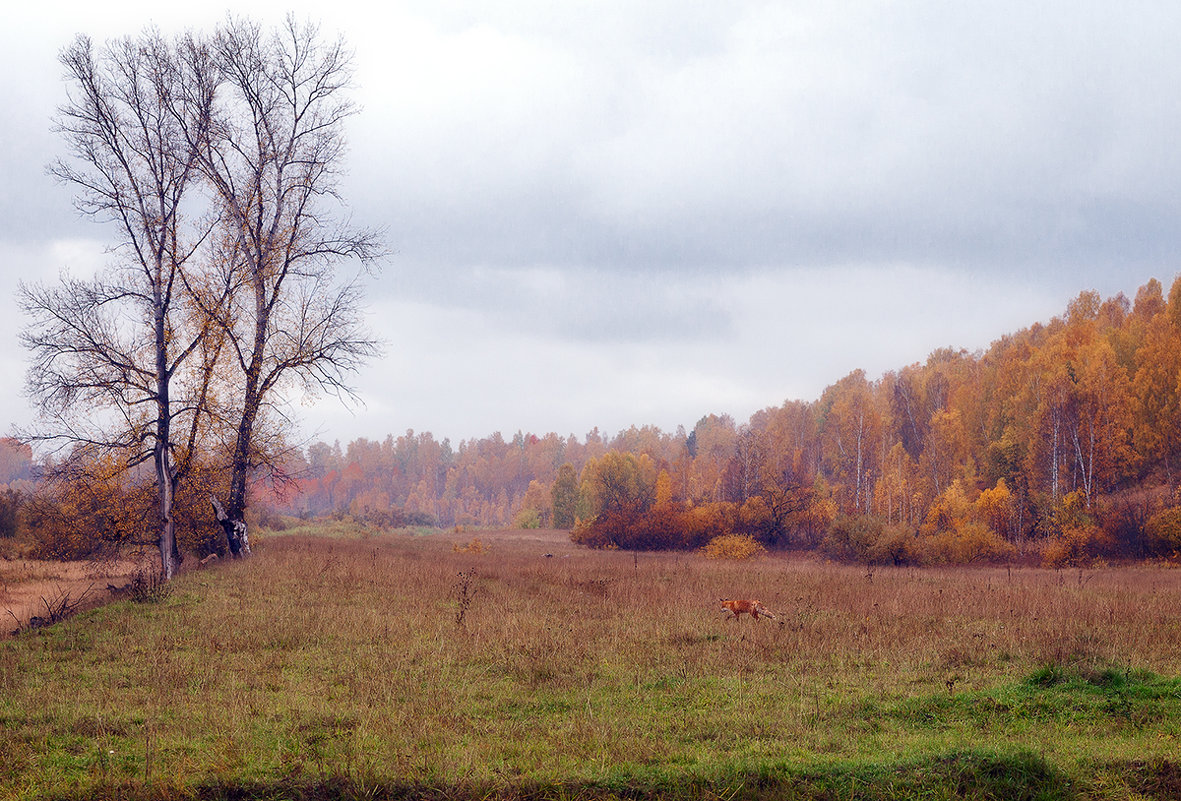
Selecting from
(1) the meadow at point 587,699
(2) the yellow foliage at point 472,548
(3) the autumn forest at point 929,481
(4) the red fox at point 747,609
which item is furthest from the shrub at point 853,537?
(4) the red fox at point 747,609

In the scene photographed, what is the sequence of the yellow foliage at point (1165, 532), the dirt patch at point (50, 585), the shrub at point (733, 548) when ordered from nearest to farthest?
the dirt patch at point (50, 585) < the yellow foliage at point (1165, 532) < the shrub at point (733, 548)

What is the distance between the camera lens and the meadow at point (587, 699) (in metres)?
6.49

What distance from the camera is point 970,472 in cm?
6581

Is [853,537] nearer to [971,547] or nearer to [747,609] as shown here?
[971,547]

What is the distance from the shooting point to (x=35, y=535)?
1355 inches

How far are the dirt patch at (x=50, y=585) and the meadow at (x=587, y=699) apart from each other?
240cm

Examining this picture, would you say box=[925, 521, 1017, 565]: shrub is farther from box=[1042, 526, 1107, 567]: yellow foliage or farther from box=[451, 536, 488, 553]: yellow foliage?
box=[451, 536, 488, 553]: yellow foliage

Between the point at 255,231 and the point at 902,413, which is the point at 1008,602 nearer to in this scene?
the point at 255,231

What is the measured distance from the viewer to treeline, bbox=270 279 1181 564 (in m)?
41.2

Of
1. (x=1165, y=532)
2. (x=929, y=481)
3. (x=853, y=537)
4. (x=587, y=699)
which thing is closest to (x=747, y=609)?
(x=587, y=699)

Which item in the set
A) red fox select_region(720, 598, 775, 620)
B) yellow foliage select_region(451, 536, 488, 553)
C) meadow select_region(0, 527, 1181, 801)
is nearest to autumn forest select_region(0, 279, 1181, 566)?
yellow foliage select_region(451, 536, 488, 553)

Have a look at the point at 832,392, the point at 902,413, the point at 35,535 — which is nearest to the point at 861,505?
the point at 902,413

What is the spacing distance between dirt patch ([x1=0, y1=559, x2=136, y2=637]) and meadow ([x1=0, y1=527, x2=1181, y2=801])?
7.87 ft

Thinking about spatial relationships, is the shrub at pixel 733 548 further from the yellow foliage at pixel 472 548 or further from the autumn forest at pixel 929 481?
the yellow foliage at pixel 472 548
